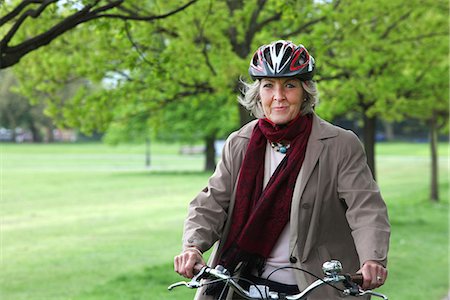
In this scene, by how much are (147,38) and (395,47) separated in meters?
4.38

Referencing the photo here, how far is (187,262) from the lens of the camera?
11.8 feet

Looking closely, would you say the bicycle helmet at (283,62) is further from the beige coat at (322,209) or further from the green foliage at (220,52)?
the green foliage at (220,52)

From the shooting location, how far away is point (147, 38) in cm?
1184

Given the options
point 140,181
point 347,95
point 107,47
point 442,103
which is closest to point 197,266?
point 107,47

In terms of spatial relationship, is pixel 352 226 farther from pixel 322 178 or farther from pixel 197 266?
pixel 197 266

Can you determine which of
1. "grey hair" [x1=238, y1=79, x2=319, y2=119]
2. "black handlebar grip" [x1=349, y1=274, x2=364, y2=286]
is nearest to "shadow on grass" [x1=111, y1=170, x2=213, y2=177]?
"grey hair" [x1=238, y1=79, x2=319, y2=119]

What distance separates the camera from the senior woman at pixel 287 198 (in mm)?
3801

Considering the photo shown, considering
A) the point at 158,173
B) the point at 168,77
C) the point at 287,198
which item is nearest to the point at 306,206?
the point at 287,198

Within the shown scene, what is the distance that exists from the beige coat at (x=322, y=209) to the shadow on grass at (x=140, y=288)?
6.86m

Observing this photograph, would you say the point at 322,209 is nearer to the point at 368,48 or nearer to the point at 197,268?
the point at 197,268

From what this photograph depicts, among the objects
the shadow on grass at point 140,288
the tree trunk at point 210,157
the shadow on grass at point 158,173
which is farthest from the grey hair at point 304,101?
the tree trunk at point 210,157

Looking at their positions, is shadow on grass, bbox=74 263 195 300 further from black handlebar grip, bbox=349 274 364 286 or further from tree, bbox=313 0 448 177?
black handlebar grip, bbox=349 274 364 286

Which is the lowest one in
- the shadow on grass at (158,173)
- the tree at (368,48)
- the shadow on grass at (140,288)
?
the shadow on grass at (158,173)

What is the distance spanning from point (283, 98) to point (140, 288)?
7839 mm
